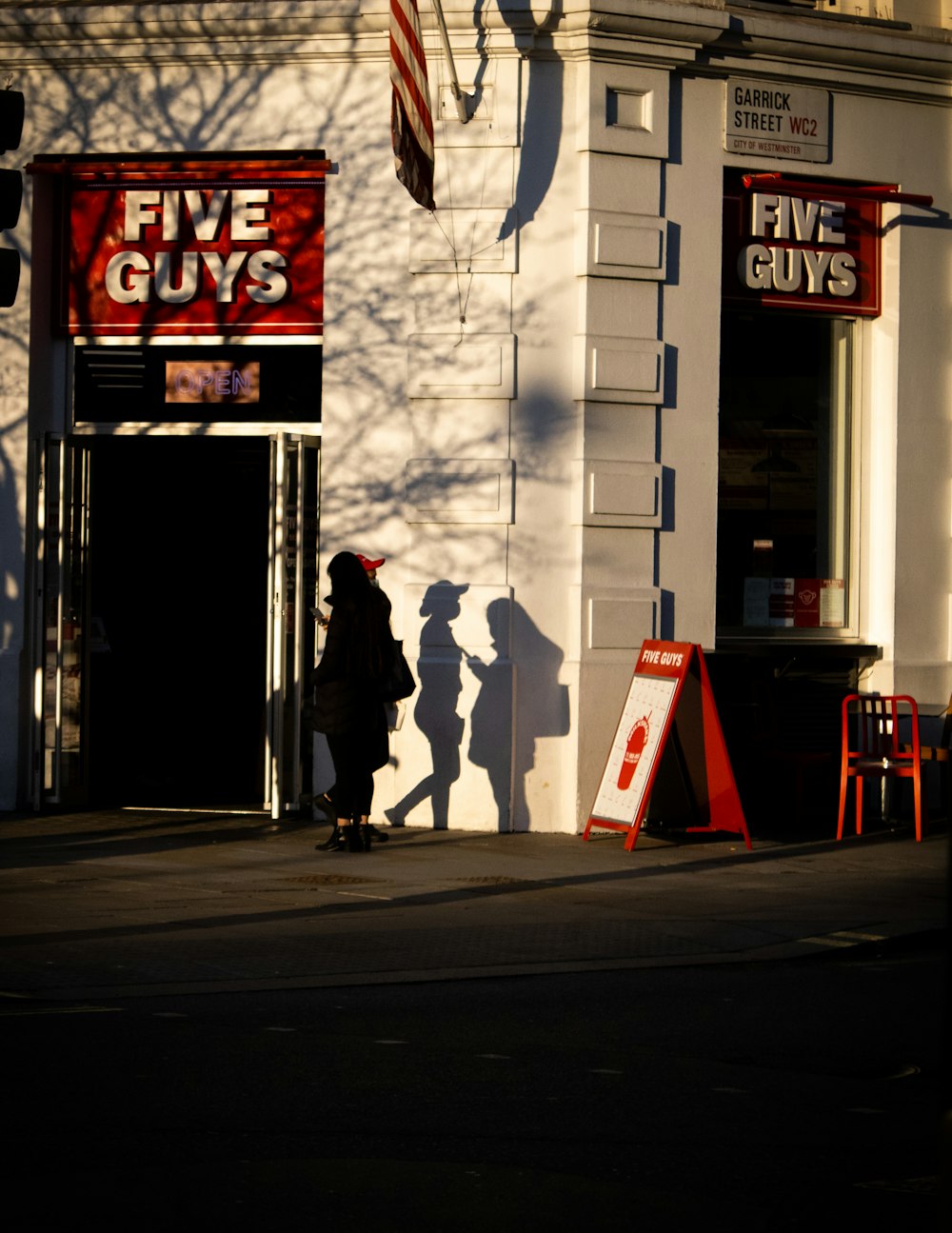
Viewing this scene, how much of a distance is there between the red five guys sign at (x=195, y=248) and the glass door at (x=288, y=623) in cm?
107

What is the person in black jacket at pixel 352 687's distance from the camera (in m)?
12.1

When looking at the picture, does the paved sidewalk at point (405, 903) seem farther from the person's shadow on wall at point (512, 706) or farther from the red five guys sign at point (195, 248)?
the red five guys sign at point (195, 248)

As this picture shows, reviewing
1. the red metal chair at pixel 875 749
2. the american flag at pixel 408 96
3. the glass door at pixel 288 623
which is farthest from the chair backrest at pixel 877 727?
the american flag at pixel 408 96

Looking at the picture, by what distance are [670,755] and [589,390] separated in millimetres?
2640

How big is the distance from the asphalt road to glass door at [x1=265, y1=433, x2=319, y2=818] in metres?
5.85

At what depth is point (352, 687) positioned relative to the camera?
12.1 meters

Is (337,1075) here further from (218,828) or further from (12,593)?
(12,593)

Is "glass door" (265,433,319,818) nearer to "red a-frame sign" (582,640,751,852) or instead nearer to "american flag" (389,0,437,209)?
"american flag" (389,0,437,209)

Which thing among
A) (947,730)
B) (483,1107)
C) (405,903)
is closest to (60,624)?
(405,903)

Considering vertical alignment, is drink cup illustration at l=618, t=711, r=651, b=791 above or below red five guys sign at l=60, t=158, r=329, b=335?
below

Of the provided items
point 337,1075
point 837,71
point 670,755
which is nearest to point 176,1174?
point 337,1075

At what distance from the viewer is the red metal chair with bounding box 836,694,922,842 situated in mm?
13164

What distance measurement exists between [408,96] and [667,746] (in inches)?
183

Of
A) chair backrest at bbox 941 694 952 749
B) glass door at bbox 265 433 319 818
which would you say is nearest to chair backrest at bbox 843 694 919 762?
chair backrest at bbox 941 694 952 749
